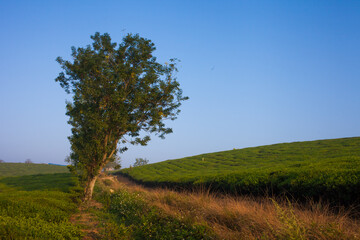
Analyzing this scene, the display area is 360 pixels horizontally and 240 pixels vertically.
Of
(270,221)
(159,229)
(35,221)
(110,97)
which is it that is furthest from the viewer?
(110,97)

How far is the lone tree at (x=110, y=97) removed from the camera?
18.2 meters

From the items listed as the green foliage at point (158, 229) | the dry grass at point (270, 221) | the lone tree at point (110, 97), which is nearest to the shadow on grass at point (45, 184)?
the lone tree at point (110, 97)

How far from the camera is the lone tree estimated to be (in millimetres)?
18234

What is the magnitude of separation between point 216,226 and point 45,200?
11.7 m

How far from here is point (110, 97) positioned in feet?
61.0

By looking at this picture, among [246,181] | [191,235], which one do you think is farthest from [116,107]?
[191,235]

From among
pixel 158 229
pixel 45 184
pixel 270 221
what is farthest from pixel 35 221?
pixel 45 184

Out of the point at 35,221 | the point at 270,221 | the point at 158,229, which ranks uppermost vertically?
the point at 270,221

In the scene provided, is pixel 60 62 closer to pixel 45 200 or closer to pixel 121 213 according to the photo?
pixel 45 200

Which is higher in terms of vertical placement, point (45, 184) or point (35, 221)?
point (35, 221)

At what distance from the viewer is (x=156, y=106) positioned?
19.7 metres

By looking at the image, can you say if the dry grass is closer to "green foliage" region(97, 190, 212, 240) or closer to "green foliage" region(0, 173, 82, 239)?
"green foliage" region(97, 190, 212, 240)

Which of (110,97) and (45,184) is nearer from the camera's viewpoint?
(110,97)

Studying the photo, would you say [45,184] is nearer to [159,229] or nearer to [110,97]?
[110,97]
